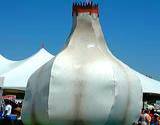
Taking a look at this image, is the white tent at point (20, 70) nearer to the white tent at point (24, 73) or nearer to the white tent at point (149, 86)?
the white tent at point (24, 73)

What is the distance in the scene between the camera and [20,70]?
65.7ft

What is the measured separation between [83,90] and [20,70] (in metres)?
13.4

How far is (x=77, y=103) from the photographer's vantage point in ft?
22.6

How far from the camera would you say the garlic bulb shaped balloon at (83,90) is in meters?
6.92

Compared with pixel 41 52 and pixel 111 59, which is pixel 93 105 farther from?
pixel 41 52

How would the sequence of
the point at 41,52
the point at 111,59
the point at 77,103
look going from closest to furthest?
the point at 77,103 < the point at 111,59 < the point at 41,52

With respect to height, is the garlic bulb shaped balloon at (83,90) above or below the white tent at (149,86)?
below

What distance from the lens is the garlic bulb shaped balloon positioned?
22.7 feet

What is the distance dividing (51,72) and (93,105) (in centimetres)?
80

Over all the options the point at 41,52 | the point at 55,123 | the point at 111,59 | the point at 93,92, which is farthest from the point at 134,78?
the point at 41,52

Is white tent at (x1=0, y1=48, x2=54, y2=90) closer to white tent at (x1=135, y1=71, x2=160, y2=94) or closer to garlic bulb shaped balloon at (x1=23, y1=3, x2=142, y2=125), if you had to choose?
white tent at (x1=135, y1=71, x2=160, y2=94)

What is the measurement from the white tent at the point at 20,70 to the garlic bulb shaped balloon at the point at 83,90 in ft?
35.2

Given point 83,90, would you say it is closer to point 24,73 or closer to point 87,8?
point 87,8

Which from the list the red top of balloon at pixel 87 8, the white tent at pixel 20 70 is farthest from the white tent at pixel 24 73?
the red top of balloon at pixel 87 8
